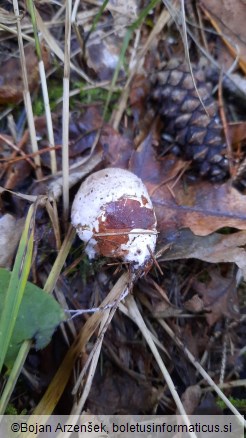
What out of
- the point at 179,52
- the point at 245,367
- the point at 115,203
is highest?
the point at 179,52

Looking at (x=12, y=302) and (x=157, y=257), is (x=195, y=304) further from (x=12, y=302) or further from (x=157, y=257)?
(x=12, y=302)

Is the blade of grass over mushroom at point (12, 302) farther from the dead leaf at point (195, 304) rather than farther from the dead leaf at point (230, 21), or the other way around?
the dead leaf at point (230, 21)

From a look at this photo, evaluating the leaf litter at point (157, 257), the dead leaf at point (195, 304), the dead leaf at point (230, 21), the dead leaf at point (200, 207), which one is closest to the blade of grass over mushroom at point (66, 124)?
the leaf litter at point (157, 257)

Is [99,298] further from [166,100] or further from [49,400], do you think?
[166,100]

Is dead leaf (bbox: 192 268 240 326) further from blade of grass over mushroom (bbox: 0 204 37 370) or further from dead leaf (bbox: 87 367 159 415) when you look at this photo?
blade of grass over mushroom (bbox: 0 204 37 370)

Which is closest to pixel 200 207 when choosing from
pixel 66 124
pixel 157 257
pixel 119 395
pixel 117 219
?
pixel 157 257

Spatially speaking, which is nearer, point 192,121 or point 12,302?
point 12,302

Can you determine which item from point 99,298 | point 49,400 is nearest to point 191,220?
point 99,298
